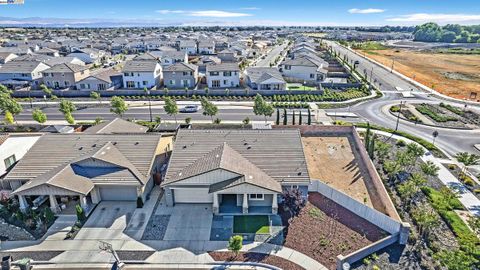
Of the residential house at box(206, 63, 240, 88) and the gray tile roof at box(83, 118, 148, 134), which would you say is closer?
the gray tile roof at box(83, 118, 148, 134)

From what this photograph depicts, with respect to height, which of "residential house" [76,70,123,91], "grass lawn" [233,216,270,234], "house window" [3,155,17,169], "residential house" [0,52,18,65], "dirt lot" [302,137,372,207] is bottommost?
"grass lawn" [233,216,270,234]

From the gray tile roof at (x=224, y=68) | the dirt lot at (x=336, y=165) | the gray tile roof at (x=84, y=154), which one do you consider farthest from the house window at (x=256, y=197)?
the gray tile roof at (x=224, y=68)

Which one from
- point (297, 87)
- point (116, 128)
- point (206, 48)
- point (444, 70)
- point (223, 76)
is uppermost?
point (206, 48)

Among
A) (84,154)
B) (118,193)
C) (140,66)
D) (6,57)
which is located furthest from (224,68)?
(6,57)

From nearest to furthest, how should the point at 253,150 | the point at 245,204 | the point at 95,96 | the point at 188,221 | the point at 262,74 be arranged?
the point at 188,221, the point at 245,204, the point at 253,150, the point at 95,96, the point at 262,74

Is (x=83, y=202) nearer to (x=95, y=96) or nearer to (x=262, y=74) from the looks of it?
(x=95, y=96)

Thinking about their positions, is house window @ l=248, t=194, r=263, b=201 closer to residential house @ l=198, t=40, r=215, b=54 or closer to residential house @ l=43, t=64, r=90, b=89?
residential house @ l=43, t=64, r=90, b=89

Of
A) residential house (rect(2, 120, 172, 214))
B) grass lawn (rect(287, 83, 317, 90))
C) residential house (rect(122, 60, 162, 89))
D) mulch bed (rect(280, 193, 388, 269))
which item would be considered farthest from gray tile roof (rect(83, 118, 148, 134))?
grass lawn (rect(287, 83, 317, 90))
